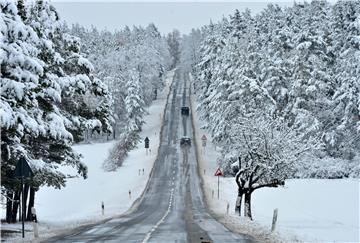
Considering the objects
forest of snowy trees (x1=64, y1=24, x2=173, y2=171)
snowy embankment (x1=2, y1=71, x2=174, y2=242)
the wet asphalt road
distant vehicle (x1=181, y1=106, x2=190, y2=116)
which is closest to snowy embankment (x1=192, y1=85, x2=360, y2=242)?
the wet asphalt road

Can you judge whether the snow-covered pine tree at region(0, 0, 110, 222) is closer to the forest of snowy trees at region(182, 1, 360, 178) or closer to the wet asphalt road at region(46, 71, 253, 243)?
the wet asphalt road at region(46, 71, 253, 243)

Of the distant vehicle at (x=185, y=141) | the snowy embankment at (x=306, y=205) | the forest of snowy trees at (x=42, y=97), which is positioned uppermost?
the distant vehicle at (x=185, y=141)

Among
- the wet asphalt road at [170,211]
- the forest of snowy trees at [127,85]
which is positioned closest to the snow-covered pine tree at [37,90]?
the wet asphalt road at [170,211]

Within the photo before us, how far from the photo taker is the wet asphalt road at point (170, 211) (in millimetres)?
15704

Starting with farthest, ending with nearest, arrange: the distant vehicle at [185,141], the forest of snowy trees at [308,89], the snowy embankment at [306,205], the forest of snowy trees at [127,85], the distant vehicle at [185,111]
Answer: the distant vehicle at [185,111] → the distant vehicle at [185,141] → the forest of snowy trees at [127,85] → the forest of snowy trees at [308,89] → the snowy embankment at [306,205]

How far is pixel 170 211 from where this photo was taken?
37.3 meters

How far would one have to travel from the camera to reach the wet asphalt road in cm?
1570

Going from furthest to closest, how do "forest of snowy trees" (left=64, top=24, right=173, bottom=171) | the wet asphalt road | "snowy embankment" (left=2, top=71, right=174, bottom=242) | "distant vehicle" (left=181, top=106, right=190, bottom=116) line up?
"distant vehicle" (left=181, top=106, right=190, bottom=116), "forest of snowy trees" (left=64, top=24, right=173, bottom=171), "snowy embankment" (left=2, top=71, right=174, bottom=242), the wet asphalt road

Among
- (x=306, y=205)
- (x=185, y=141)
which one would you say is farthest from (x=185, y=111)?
(x=306, y=205)

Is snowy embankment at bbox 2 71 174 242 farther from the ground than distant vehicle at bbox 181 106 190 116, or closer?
closer

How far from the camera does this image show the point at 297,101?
5706 centimetres

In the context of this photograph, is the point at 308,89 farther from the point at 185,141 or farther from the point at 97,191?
the point at 185,141

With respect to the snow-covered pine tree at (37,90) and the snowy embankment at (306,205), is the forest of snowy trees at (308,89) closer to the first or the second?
the snowy embankment at (306,205)

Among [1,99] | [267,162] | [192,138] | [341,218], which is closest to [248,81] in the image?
[341,218]
